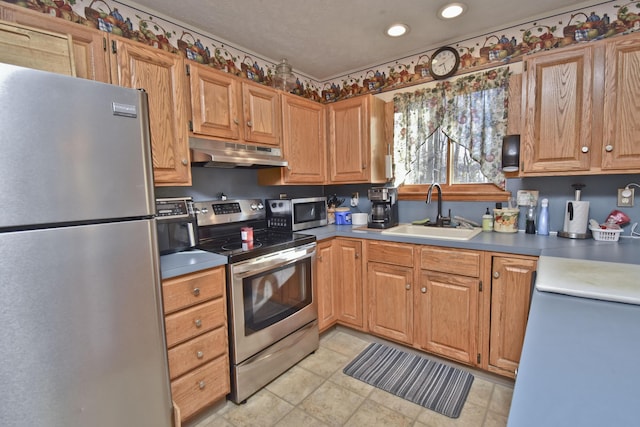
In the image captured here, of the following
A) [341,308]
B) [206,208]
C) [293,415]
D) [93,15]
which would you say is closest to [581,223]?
[341,308]

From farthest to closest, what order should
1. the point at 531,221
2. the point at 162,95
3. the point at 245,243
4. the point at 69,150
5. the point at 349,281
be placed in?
the point at 349,281 < the point at 531,221 < the point at 245,243 < the point at 162,95 < the point at 69,150

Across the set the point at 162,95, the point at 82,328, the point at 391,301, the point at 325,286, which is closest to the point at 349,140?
the point at 325,286

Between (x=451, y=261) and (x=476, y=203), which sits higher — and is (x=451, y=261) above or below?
below

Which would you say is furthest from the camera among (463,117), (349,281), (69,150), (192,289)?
(349,281)

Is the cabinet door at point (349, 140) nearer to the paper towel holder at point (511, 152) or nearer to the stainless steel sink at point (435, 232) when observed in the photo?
the stainless steel sink at point (435, 232)

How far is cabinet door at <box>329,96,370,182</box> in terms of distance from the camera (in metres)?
2.65

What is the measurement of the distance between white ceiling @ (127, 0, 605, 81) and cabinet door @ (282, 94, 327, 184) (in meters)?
0.46

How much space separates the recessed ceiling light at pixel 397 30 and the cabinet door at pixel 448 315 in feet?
5.86

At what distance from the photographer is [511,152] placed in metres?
2.08

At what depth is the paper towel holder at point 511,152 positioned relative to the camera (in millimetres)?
2072

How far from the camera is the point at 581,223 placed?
75.3 inches

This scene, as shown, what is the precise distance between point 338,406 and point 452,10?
2.63 metres

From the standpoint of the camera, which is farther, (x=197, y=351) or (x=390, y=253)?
(x=390, y=253)

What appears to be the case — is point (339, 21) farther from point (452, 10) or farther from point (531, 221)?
point (531, 221)
